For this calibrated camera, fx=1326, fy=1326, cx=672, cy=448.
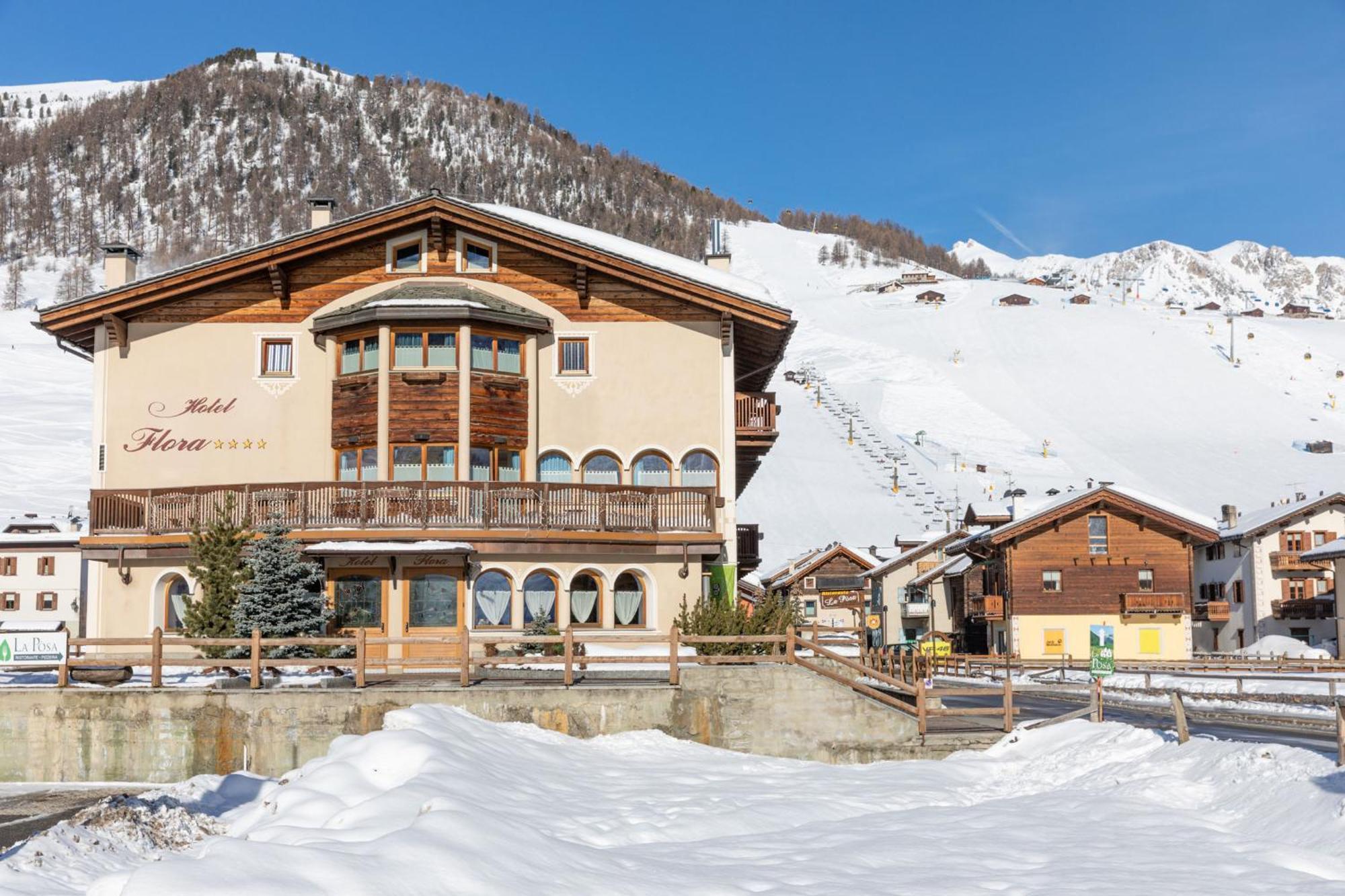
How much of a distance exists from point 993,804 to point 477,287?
19417 mm

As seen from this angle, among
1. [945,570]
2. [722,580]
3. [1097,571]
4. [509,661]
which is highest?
[945,570]

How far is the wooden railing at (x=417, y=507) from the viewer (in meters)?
28.7

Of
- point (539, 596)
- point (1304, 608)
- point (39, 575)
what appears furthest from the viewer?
point (39, 575)

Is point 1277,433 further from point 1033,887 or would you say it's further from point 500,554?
point 1033,887

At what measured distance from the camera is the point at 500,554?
29094 millimetres

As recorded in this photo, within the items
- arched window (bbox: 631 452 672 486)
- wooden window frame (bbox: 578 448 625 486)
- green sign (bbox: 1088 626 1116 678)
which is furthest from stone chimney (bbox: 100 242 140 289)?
green sign (bbox: 1088 626 1116 678)

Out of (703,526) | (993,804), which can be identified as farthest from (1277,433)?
(993,804)

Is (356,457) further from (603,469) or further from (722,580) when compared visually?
(722,580)

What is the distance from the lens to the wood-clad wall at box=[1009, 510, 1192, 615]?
63.2 meters

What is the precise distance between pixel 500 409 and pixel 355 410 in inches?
135

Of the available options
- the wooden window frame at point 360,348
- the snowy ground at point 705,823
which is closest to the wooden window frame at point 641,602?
the wooden window frame at point 360,348

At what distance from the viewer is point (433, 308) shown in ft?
100

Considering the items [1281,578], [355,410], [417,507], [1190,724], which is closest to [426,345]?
[355,410]

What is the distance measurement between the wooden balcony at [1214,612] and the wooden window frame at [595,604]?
1936 inches
